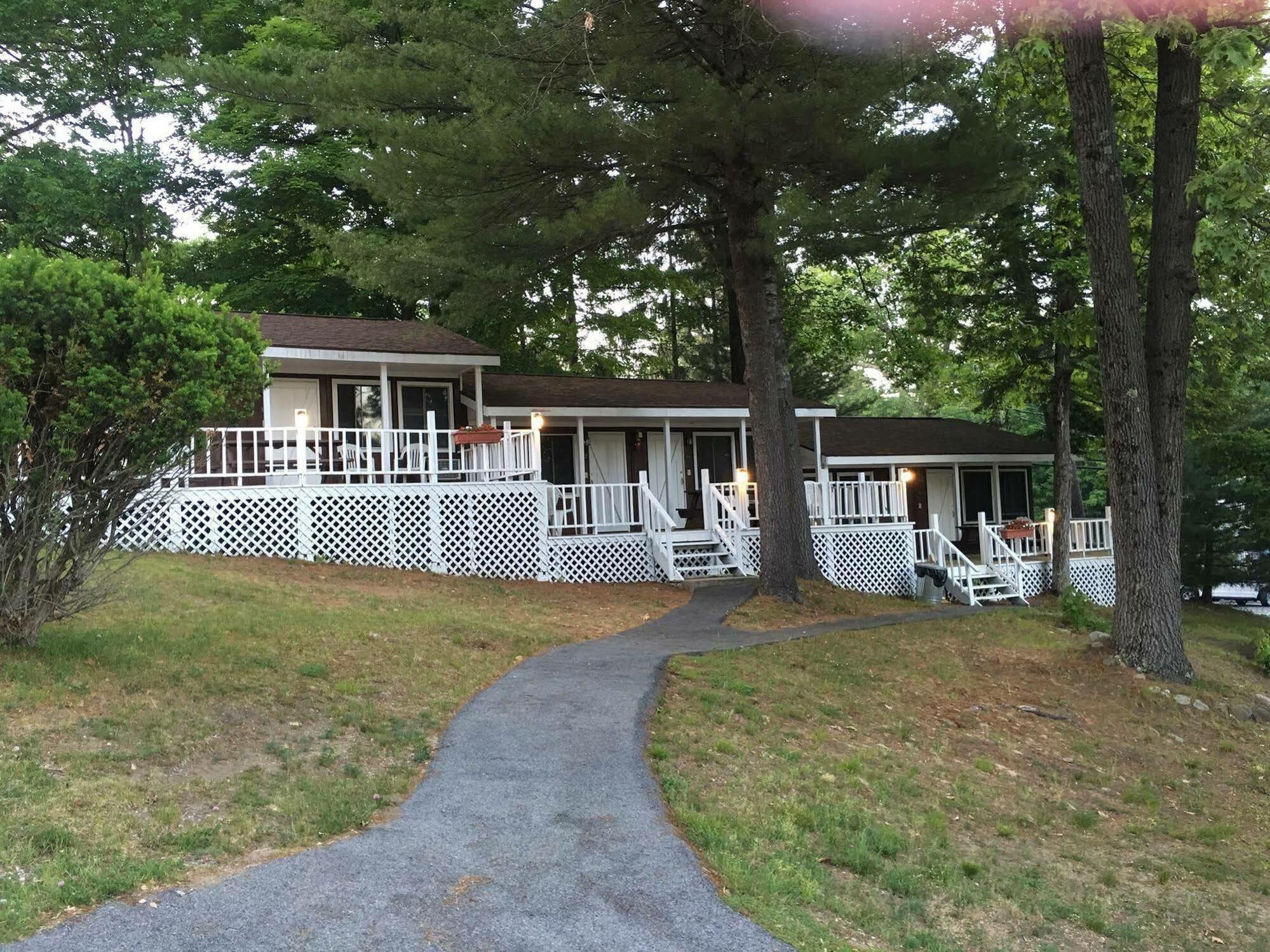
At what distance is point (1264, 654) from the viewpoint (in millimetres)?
15680

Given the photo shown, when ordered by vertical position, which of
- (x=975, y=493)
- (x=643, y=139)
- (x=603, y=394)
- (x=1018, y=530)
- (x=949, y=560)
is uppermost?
(x=643, y=139)

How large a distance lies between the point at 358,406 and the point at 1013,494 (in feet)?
58.7

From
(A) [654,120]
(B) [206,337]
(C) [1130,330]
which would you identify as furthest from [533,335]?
(B) [206,337]

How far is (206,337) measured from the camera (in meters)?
6.99

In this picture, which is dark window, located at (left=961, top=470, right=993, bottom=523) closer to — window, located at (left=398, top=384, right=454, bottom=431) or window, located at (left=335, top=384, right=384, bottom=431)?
window, located at (left=398, top=384, right=454, bottom=431)

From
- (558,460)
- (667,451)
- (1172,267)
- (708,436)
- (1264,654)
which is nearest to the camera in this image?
(1172,267)

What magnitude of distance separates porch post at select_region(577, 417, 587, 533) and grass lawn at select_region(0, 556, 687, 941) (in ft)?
19.6

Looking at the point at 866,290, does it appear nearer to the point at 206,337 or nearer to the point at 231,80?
the point at 231,80

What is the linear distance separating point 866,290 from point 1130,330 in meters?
8.06

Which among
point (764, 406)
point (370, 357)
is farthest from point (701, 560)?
point (370, 357)

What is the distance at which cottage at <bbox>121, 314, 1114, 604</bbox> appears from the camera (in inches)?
591

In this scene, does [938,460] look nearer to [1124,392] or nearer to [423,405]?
[423,405]

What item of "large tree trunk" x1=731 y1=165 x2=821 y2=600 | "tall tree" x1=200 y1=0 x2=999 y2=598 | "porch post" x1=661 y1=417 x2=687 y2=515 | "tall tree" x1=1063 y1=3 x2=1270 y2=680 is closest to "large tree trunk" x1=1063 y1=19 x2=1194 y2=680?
"tall tree" x1=1063 y1=3 x2=1270 y2=680

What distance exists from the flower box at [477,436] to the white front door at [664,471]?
21.9 feet
